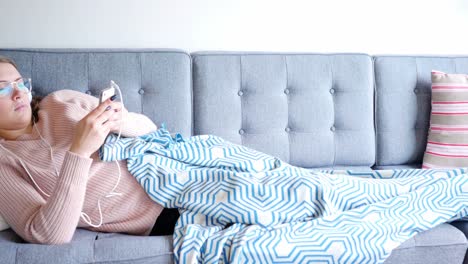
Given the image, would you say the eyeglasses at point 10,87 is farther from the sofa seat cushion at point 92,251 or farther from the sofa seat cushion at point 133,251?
the sofa seat cushion at point 133,251

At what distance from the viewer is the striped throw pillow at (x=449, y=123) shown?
1479 mm

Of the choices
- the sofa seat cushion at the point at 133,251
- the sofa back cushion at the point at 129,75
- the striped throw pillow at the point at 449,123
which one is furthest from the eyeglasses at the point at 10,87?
the striped throw pillow at the point at 449,123

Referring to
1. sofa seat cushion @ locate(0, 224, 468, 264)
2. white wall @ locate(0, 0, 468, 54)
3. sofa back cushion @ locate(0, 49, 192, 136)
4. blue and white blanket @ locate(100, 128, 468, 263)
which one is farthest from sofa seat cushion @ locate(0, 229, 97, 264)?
white wall @ locate(0, 0, 468, 54)

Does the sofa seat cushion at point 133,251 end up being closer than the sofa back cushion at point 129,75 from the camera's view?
Yes

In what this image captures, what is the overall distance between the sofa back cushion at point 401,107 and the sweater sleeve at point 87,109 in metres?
0.93

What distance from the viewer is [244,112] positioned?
149 centimetres

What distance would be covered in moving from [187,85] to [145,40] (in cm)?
33

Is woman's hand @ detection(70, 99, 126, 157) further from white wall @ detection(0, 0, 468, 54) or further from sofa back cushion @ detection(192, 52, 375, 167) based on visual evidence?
white wall @ detection(0, 0, 468, 54)

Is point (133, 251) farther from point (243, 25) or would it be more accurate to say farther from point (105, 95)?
point (243, 25)

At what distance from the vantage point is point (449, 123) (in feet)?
4.91

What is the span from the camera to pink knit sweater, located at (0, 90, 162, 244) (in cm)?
90

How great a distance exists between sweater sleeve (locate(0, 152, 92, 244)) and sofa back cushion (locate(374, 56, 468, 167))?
46.7 inches

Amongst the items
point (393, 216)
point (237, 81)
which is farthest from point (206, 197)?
point (237, 81)

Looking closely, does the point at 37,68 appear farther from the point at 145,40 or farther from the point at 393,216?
the point at 393,216
